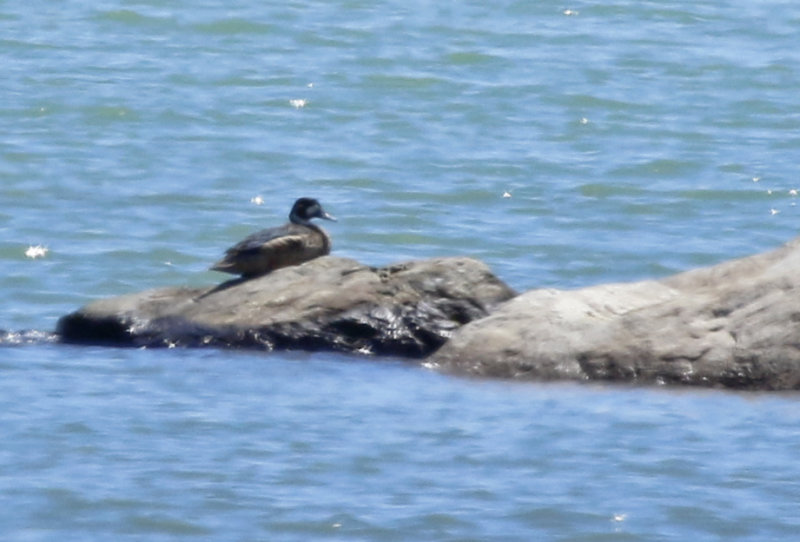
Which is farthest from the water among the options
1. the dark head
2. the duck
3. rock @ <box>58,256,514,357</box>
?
the dark head

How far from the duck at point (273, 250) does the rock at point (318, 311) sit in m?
0.24

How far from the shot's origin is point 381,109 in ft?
64.6

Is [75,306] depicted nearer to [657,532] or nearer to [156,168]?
[156,168]

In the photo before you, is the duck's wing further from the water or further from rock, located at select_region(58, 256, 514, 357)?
the water

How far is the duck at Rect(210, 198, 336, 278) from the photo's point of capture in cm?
1132

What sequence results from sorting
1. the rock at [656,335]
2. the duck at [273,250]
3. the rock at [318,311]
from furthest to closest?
the duck at [273,250] < the rock at [318,311] < the rock at [656,335]

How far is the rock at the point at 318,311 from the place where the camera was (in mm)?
10516

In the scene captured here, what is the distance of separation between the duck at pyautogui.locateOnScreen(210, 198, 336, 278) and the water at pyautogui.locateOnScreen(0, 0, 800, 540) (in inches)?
41.9

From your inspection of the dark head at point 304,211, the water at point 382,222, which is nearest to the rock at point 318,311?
the water at point 382,222

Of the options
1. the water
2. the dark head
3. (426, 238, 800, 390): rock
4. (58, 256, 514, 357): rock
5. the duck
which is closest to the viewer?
the water

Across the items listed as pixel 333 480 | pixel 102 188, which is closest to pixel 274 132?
pixel 102 188

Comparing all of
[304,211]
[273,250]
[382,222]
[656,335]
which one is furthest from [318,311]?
[382,222]

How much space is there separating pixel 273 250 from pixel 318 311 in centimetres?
97

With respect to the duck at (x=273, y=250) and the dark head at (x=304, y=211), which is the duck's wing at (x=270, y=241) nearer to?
the duck at (x=273, y=250)
